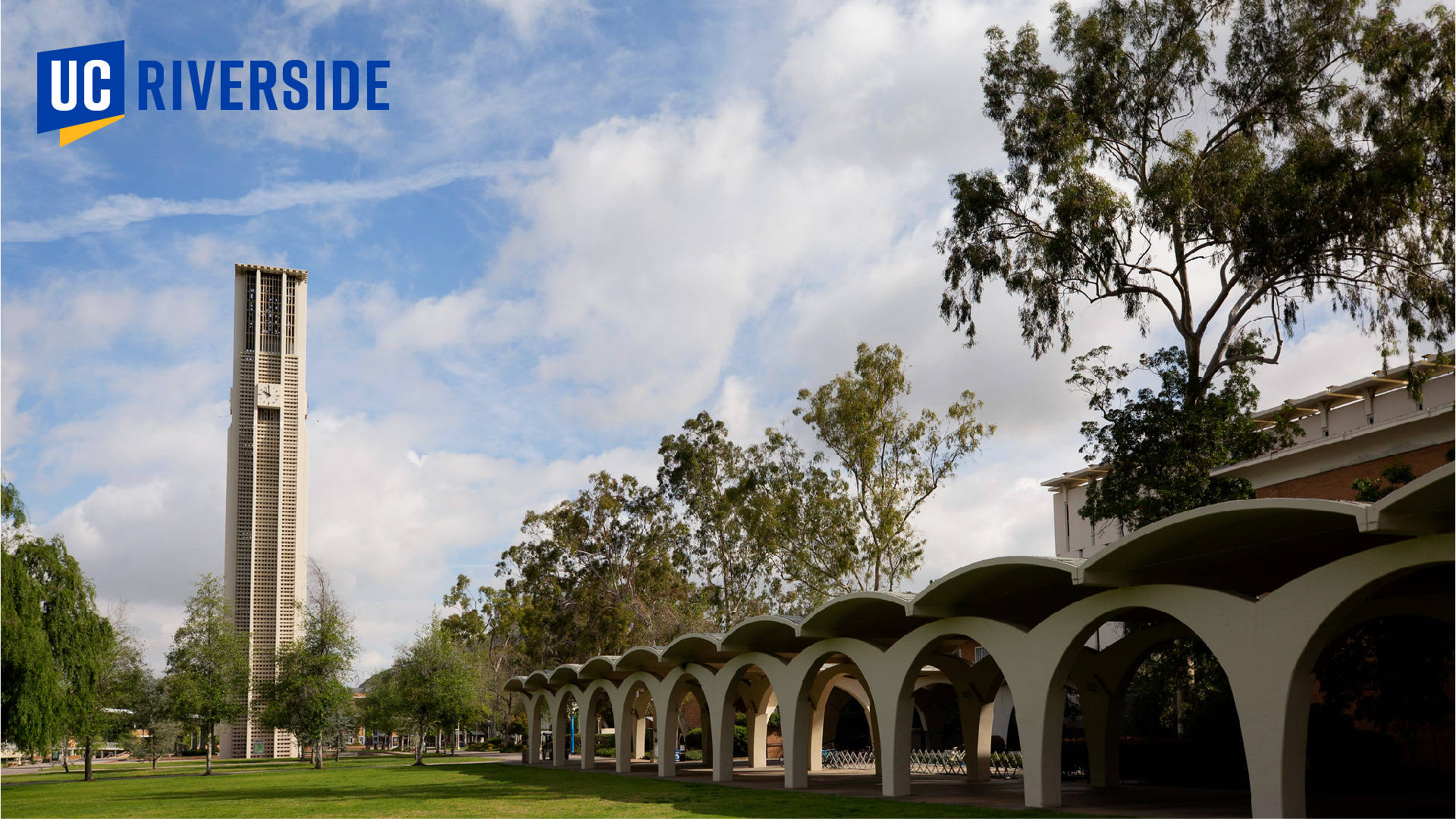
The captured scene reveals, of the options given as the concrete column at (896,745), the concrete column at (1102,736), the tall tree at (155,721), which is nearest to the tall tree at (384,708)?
the tall tree at (155,721)

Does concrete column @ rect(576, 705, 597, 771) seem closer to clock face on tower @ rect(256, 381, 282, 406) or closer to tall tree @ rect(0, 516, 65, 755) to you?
tall tree @ rect(0, 516, 65, 755)

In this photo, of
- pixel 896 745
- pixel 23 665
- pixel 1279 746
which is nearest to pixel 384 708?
pixel 23 665

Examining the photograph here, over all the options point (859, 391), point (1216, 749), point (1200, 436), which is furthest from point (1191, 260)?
point (859, 391)

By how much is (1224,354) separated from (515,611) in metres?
35.9

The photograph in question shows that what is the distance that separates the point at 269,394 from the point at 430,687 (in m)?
40.1

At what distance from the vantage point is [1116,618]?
59.2 ft

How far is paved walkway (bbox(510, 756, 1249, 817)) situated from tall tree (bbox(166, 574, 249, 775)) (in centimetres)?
2266

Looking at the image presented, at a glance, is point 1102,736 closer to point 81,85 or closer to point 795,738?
point 795,738

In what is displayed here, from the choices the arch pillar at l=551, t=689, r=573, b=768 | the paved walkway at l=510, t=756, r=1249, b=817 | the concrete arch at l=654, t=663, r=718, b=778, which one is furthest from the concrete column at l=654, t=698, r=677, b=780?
the arch pillar at l=551, t=689, r=573, b=768

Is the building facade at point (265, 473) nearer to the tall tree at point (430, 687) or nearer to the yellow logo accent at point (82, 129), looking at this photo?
the tall tree at point (430, 687)

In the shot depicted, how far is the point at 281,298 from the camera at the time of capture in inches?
3302

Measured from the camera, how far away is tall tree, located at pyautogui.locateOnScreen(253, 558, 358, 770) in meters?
44.7

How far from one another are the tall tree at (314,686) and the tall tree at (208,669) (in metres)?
1.51

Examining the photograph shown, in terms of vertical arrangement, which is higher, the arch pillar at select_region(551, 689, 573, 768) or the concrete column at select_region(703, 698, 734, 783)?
the concrete column at select_region(703, 698, 734, 783)
